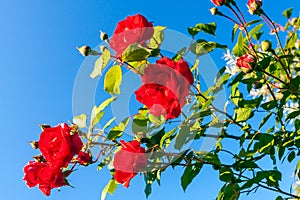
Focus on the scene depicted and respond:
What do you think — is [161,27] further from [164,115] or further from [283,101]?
[283,101]

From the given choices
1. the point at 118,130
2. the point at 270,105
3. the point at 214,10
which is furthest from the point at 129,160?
the point at 214,10

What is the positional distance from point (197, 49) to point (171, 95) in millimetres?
390

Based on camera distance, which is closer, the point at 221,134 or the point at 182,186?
the point at 182,186

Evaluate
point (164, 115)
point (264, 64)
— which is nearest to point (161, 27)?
point (164, 115)

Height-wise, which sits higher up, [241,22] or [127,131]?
[241,22]

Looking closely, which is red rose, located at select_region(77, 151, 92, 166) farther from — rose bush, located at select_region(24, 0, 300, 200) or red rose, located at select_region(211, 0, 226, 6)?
red rose, located at select_region(211, 0, 226, 6)

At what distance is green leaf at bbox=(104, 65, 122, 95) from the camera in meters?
1.21

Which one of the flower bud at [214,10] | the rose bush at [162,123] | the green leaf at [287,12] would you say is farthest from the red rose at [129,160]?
the green leaf at [287,12]

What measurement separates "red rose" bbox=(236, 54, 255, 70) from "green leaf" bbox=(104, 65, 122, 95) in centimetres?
50

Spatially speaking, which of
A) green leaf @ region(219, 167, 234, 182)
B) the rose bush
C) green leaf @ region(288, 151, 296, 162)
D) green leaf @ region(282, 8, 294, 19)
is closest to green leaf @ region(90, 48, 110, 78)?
the rose bush

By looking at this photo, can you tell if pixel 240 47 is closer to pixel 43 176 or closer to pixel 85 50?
pixel 85 50

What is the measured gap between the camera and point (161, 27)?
1314mm

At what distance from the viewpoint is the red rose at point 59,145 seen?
123 cm

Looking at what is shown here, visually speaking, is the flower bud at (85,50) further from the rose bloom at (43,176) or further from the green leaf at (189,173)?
the green leaf at (189,173)
